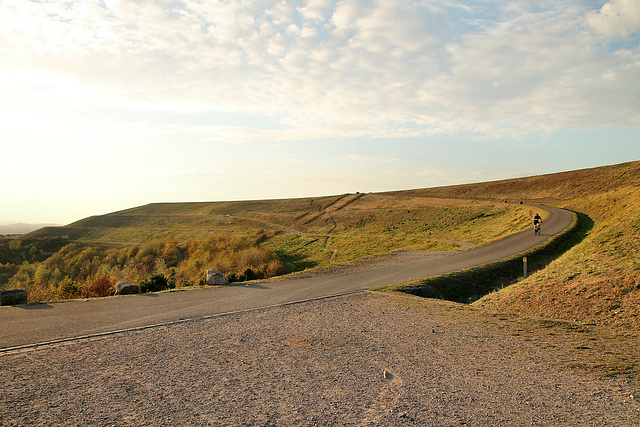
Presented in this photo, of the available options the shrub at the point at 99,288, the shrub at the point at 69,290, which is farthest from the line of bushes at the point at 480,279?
the shrub at the point at 69,290

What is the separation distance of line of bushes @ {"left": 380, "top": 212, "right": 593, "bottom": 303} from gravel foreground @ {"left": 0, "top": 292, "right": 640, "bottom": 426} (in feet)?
16.2

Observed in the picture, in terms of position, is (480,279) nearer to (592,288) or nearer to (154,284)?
(592,288)

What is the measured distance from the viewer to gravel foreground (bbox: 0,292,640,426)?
188 inches

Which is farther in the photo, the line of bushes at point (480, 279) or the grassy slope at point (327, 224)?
the grassy slope at point (327, 224)

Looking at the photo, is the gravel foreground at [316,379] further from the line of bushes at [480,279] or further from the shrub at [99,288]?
the shrub at [99,288]

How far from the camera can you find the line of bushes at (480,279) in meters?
14.3

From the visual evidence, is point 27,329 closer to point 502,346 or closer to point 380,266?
point 502,346

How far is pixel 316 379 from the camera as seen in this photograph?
5984 millimetres

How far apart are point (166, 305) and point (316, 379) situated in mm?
7482

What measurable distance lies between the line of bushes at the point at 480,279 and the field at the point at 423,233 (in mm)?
896

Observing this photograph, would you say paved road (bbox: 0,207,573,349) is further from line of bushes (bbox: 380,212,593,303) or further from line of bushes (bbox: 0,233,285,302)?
line of bushes (bbox: 0,233,285,302)

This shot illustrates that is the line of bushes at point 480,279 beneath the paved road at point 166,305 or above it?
beneath

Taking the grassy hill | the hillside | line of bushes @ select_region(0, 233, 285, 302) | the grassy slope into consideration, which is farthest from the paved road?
the grassy slope

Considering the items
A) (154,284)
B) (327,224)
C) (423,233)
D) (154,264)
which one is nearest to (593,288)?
(154,284)
